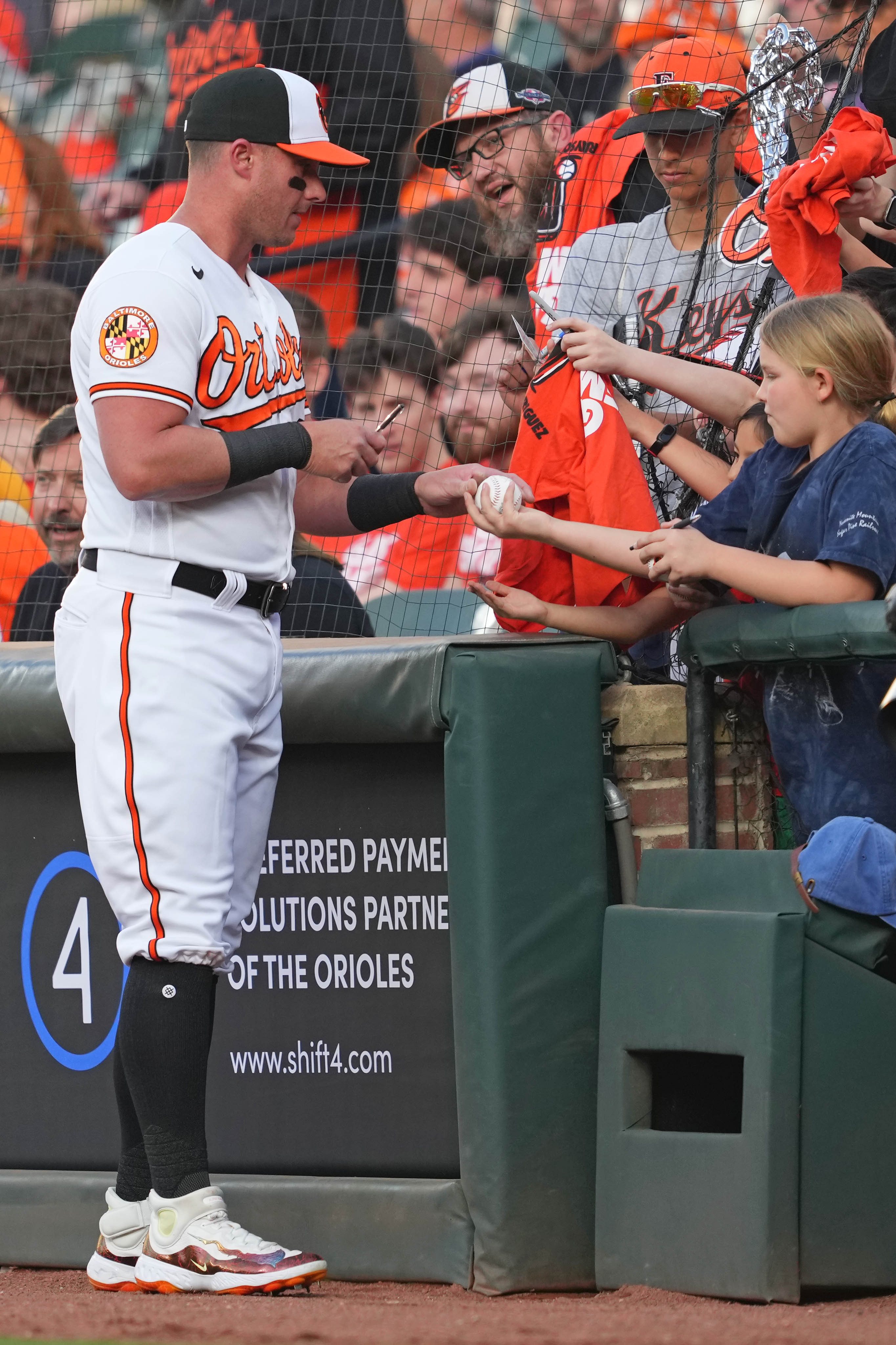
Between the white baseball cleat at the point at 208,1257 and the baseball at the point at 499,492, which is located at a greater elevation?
the baseball at the point at 499,492

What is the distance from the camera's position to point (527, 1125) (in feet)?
9.22

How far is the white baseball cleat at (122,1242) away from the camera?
104 inches

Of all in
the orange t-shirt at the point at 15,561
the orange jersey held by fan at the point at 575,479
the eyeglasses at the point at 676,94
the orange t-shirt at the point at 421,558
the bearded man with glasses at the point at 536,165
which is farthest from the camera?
the orange t-shirt at the point at 15,561

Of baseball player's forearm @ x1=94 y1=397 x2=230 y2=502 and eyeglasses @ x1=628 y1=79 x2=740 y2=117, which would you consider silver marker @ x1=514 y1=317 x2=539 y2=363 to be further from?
eyeglasses @ x1=628 y1=79 x2=740 y2=117

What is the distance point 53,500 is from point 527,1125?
331cm

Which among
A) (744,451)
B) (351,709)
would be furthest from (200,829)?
(744,451)

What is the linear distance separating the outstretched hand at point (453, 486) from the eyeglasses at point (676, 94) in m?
1.86

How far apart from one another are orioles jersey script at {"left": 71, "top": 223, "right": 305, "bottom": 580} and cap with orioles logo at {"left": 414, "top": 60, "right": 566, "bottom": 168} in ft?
9.09

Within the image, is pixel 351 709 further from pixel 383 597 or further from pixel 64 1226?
pixel 383 597

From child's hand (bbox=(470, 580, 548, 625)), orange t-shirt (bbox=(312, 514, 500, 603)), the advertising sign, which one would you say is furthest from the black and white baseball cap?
orange t-shirt (bbox=(312, 514, 500, 603))

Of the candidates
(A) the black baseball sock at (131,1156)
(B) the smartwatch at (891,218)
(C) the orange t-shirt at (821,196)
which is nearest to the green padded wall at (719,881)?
(A) the black baseball sock at (131,1156)

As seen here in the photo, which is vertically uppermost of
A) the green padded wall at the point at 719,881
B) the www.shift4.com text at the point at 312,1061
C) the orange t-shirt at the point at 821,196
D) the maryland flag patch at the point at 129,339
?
the orange t-shirt at the point at 821,196

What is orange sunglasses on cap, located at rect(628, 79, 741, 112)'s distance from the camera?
443 centimetres

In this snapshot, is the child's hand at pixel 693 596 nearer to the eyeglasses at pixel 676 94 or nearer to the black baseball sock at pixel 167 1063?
the black baseball sock at pixel 167 1063
